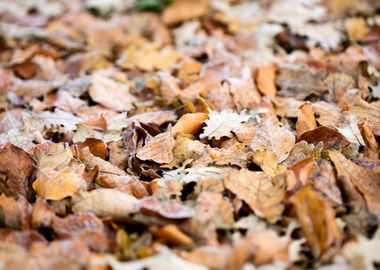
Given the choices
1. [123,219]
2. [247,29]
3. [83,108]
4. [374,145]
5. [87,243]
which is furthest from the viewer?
[247,29]

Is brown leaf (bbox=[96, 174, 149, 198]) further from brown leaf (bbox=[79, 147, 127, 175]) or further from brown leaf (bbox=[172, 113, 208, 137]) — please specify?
brown leaf (bbox=[172, 113, 208, 137])

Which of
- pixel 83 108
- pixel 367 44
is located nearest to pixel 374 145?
pixel 367 44

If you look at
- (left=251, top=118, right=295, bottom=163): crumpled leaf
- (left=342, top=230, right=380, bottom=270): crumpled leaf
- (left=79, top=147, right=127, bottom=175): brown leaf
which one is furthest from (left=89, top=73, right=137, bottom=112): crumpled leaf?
(left=342, top=230, right=380, bottom=270): crumpled leaf

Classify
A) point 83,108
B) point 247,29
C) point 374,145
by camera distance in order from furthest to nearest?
point 247,29, point 83,108, point 374,145

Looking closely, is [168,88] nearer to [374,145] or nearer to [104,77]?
[104,77]

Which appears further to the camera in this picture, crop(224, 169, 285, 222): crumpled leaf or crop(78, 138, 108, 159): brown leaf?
crop(78, 138, 108, 159): brown leaf

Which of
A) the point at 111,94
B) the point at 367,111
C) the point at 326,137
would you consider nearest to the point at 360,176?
the point at 326,137

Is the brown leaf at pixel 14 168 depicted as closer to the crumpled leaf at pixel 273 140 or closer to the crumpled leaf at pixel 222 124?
the crumpled leaf at pixel 222 124

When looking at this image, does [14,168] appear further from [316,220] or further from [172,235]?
[316,220]

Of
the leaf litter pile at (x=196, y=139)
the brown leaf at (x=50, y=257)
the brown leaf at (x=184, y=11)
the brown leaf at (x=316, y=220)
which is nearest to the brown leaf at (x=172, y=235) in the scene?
the leaf litter pile at (x=196, y=139)
